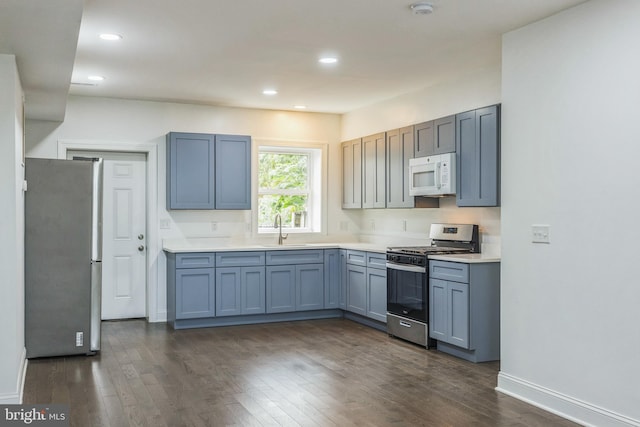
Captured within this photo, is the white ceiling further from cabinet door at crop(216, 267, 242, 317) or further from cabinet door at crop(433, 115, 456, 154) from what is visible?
cabinet door at crop(216, 267, 242, 317)

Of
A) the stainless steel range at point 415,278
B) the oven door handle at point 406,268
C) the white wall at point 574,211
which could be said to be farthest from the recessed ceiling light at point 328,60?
the oven door handle at point 406,268

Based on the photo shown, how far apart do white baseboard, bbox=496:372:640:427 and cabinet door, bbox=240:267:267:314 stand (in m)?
3.07

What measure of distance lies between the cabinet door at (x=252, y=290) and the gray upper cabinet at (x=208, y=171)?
2.70ft

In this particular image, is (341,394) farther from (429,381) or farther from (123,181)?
(123,181)

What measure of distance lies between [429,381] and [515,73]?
2.25 meters

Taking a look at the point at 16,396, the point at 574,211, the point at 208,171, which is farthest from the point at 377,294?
the point at 16,396

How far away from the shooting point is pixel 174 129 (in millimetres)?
6945

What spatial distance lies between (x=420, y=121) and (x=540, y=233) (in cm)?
262

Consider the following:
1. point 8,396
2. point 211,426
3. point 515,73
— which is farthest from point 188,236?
point 515,73

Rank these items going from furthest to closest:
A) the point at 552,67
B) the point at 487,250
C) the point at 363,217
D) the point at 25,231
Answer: the point at 363,217 → the point at 487,250 → the point at 25,231 → the point at 552,67

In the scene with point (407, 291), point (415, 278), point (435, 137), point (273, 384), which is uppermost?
point (435, 137)

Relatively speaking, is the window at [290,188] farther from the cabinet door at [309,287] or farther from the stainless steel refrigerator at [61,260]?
the stainless steel refrigerator at [61,260]

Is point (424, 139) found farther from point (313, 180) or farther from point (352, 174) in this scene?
point (313, 180)

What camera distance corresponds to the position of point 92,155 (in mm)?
6699
